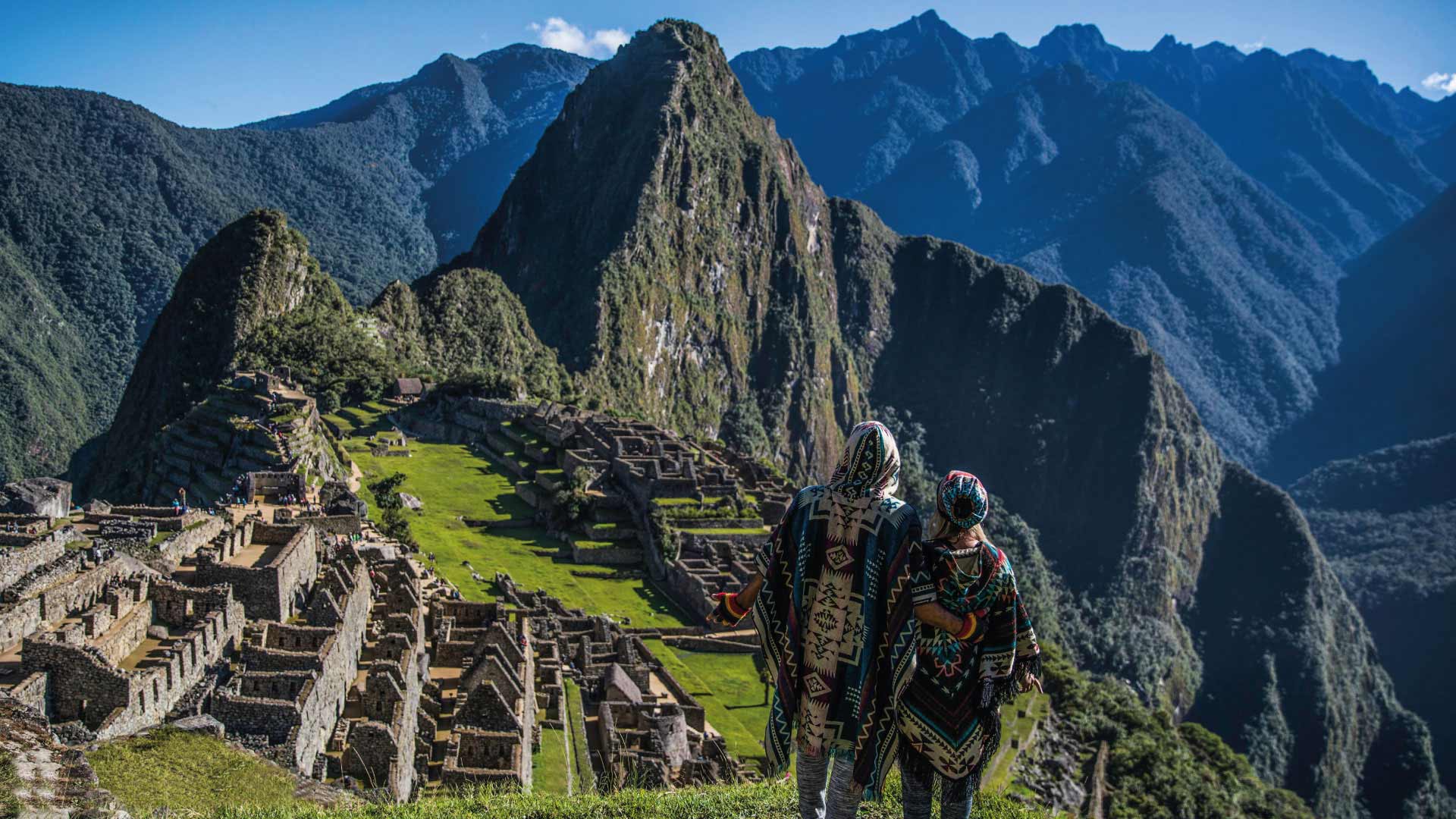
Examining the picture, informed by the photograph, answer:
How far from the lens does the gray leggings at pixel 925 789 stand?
8.07 m

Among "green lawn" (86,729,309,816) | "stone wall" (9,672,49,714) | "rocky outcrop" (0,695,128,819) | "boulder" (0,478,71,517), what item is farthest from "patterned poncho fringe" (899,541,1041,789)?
"boulder" (0,478,71,517)

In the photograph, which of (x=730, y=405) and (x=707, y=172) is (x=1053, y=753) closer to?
(x=730, y=405)

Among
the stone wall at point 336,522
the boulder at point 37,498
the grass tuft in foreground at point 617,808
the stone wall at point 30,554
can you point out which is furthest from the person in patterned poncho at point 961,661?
the boulder at point 37,498

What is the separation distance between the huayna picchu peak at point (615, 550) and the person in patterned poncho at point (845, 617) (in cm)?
3

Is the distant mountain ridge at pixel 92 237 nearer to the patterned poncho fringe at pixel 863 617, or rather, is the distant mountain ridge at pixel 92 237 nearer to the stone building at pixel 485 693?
A: the stone building at pixel 485 693

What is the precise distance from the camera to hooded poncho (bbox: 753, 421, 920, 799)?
301 inches

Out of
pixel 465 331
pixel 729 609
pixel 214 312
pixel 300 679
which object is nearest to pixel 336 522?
pixel 300 679

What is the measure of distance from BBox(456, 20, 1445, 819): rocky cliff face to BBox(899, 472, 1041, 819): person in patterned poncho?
11966 cm

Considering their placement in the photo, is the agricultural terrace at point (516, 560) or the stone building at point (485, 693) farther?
the agricultural terrace at point (516, 560)

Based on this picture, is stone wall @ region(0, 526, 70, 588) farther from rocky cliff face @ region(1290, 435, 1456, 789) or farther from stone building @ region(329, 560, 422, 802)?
rocky cliff face @ region(1290, 435, 1456, 789)

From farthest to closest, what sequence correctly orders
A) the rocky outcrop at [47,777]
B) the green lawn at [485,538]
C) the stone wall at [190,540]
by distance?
the green lawn at [485,538], the stone wall at [190,540], the rocky outcrop at [47,777]

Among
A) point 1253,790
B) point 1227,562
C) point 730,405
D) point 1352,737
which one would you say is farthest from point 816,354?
point 1253,790

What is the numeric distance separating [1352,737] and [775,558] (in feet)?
468

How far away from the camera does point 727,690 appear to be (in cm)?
3484
